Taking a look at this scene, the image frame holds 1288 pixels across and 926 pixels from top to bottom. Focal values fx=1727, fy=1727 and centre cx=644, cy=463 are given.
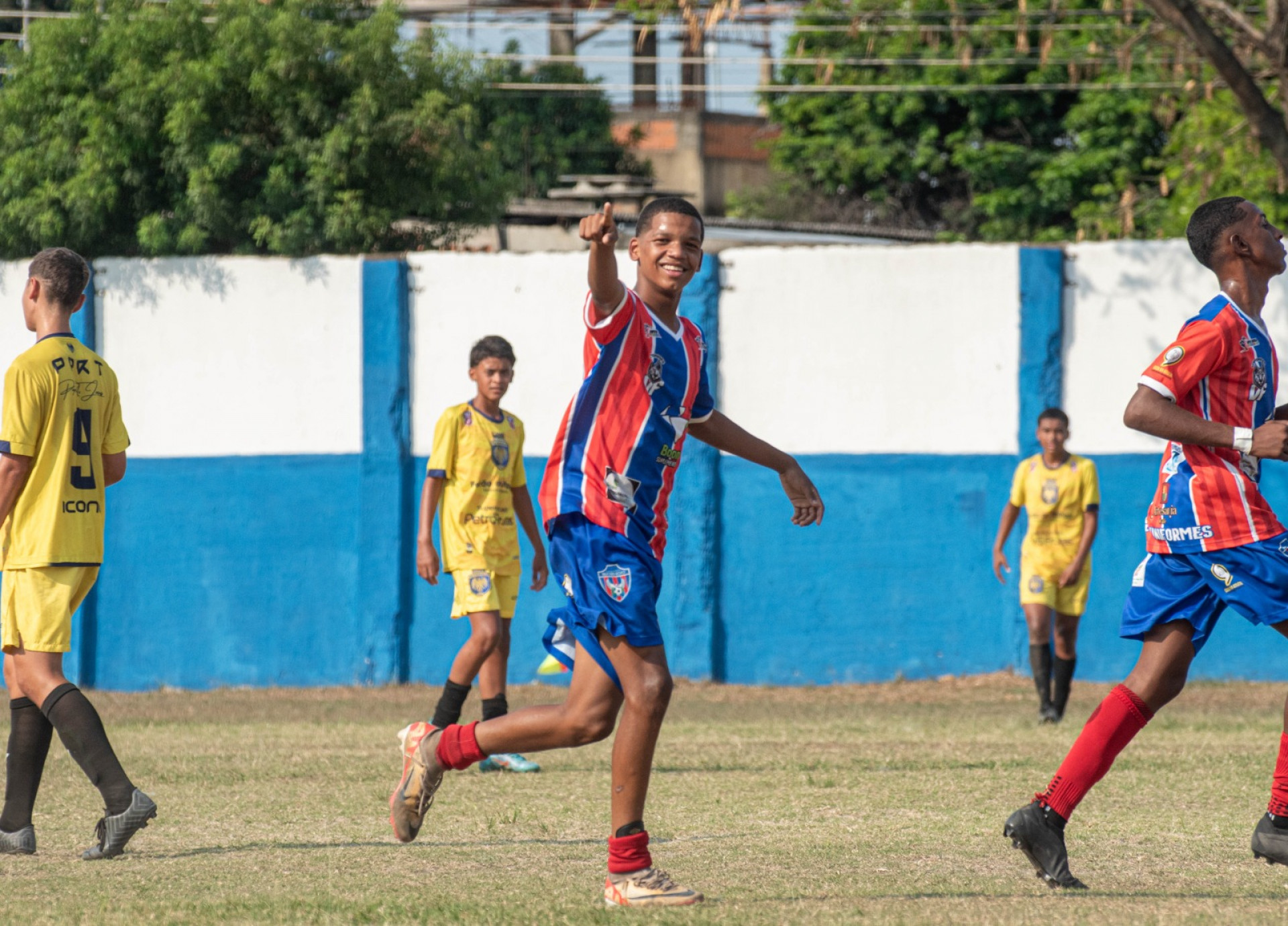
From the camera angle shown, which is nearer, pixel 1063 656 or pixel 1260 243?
pixel 1260 243

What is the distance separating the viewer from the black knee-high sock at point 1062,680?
1103 centimetres

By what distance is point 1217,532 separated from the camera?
210 inches

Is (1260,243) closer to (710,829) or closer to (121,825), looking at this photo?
(710,829)

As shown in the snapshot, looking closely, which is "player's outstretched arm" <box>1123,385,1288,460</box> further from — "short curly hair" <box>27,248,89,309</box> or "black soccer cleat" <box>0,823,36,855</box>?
"black soccer cleat" <box>0,823,36,855</box>

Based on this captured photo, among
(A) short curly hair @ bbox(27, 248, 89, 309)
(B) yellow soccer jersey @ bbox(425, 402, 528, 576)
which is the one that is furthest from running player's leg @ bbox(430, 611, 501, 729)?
(A) short curly hair @ bbox(27, 248, 89, 309)

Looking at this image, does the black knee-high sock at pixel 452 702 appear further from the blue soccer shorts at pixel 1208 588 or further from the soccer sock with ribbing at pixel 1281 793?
the soccer sock with ribbing at pixel 1281 793

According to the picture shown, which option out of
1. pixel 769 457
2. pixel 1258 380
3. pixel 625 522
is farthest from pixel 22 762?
A: pixel 1258 380

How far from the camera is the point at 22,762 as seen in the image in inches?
252

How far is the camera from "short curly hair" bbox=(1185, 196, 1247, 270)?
18.5ft

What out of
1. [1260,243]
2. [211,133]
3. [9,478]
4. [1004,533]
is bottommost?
[1004,533]

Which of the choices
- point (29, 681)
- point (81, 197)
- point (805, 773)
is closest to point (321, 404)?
point (81, 197)

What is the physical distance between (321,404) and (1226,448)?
9.73 meters

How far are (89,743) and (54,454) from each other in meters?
1.08

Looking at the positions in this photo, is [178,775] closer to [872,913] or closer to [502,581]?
[502,581]
